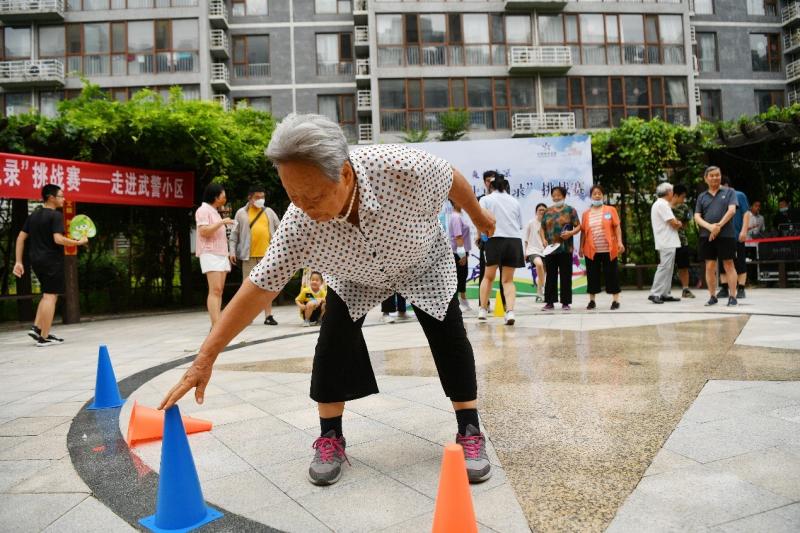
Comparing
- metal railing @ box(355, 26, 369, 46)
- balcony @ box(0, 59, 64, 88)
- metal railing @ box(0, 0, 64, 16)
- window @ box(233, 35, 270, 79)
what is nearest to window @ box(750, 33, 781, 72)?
metal railing @ box(355, 26, 369, 46)

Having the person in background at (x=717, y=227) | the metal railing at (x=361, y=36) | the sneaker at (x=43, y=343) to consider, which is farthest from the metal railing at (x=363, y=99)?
the sneaker at (x=43, y=343)

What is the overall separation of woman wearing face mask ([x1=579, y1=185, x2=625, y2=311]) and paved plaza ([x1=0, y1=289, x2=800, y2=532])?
3137 mm

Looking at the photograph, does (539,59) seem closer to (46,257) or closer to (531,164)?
(531,164)

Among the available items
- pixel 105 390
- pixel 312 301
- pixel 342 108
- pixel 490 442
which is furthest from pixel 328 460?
pixel 342 108

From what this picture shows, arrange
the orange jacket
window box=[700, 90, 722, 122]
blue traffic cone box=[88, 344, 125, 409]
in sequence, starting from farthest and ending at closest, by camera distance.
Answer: window box=[700, 90, 722, 122] < the orange jacket < blue traffic cone box=[88, 344, 125, 409]

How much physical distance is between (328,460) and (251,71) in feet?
95.7

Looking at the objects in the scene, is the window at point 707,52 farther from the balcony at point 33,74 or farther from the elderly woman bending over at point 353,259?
the elderly woman bending over at point 353,259

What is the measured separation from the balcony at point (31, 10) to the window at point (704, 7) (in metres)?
32.1

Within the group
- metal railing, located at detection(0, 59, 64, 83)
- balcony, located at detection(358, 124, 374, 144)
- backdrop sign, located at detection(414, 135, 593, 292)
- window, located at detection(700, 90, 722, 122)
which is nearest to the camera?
backdrop sign, located at detection(414, 135, 593, 292)

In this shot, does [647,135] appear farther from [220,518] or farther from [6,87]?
[6,87]

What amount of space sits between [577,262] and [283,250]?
1016cm

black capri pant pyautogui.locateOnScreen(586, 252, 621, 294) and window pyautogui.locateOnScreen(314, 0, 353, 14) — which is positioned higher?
window pyautogui.locateOnScreen(314, 0, 353, 14)

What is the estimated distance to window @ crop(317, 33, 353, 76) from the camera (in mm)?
28109

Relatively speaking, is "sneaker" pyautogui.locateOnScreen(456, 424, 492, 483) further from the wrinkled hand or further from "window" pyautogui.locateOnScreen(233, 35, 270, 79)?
"window" pyautogui.locateOnScreen(233, 35, 270, 79)
